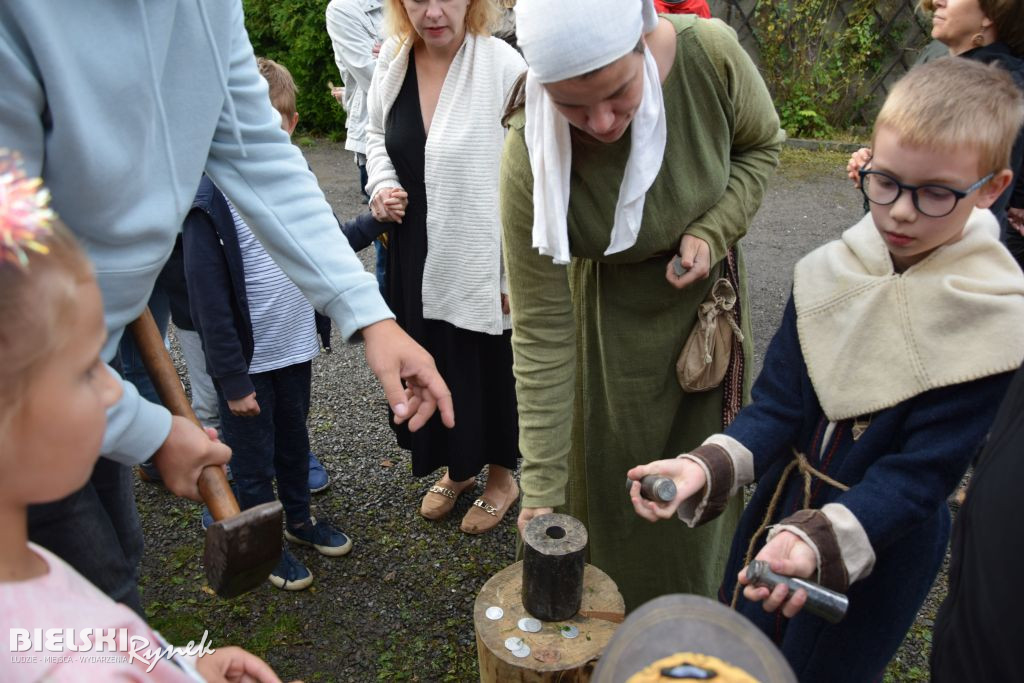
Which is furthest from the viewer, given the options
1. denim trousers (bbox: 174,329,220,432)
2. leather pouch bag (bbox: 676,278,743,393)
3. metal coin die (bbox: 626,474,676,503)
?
denim trousers (bbox: 174,329,220,432)

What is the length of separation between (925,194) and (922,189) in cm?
1

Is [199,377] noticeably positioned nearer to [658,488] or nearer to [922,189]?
[658,488]

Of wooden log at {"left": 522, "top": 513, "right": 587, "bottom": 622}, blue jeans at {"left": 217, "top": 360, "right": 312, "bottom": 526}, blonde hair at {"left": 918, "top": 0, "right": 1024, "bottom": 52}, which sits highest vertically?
blonde hair at {"left": 918, "top": 0, "right": 1024, "bottom": 52}

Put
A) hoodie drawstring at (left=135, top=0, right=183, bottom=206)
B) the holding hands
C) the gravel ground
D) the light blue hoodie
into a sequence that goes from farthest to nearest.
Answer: the holding hands, the gravel ground, hoodie drawstring at (left=135, top=0, right=183, bottom=206), the light blue hoodie

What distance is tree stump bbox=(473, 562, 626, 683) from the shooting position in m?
1.83

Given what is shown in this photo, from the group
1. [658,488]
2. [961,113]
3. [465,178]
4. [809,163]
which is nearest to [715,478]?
[658,488]

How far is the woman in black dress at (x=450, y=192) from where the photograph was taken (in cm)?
282

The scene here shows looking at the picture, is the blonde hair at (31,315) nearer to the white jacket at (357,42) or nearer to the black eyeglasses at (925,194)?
the black eyeglasses at (925,194)

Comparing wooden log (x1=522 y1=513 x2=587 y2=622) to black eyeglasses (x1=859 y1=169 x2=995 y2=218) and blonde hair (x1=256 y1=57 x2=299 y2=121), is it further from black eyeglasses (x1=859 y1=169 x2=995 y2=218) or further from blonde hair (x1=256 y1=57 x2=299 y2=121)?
blonde hair (x1=256 y1=57 x2=299 y2=121)

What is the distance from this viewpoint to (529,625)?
1937 mm

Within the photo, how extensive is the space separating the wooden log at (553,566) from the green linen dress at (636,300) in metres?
0.15

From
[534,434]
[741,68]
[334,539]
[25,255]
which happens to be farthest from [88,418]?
[334,539]

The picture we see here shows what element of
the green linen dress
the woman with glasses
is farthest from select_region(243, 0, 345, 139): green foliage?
the green linen dress

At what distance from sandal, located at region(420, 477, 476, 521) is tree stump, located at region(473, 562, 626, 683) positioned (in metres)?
1.36
